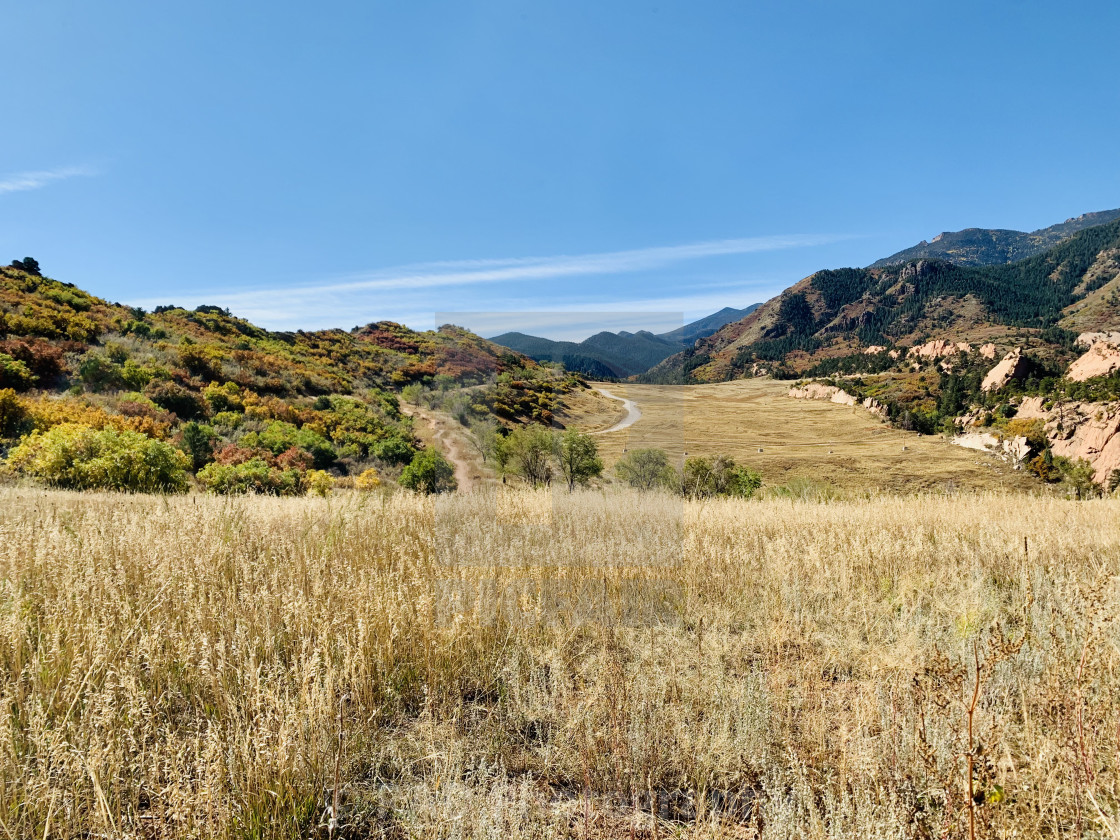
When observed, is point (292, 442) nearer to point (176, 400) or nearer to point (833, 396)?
point (176, 400)

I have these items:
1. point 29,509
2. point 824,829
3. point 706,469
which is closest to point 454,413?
point 29,509

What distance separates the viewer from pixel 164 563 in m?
3.41

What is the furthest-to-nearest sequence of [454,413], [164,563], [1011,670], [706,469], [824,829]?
[706,469]
[454,413]
[164,563]
[1011,670]
[824,829]

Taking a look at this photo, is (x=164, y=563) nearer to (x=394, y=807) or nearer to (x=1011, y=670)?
(x=394, y=807)

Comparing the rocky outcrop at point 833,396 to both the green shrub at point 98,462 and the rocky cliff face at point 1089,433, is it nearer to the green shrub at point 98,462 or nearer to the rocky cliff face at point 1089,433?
the rocky cliff face at point 1089,433

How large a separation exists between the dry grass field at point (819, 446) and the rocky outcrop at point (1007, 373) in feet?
51.9

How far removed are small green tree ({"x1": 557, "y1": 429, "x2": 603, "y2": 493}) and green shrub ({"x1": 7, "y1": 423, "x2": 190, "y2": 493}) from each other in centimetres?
860

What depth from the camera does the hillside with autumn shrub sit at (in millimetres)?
8008

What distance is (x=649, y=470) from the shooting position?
10.2 metres

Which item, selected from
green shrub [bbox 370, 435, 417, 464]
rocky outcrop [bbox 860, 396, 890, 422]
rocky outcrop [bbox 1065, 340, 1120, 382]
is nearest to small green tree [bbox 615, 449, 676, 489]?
green shrub [bbox 370, 435, 417, 464]

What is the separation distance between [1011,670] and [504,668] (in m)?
3.02

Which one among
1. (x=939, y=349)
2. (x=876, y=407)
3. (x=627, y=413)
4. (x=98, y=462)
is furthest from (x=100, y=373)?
(x=939, y=349)

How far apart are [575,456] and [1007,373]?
278 ft

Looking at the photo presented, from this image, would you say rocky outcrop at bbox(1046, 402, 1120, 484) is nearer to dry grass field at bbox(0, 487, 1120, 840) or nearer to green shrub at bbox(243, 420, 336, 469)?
dry grass field at bbox(0, 487, 1120, 840)
